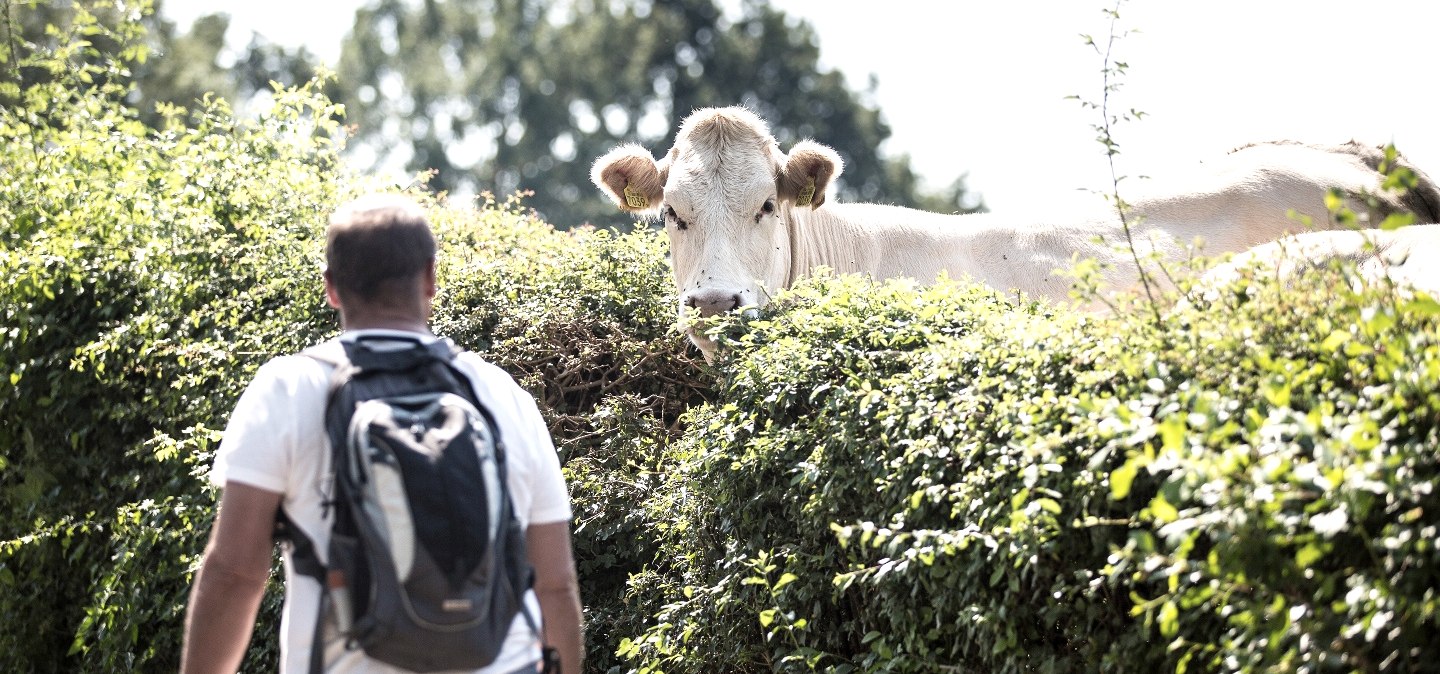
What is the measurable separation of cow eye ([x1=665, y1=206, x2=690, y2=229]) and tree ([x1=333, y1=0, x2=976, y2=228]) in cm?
3956

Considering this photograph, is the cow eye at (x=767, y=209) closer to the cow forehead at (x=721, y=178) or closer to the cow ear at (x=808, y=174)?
the cow forehead at (x=721, y=178)

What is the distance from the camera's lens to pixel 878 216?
8.81 metres

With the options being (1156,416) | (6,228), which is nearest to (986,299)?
(1156,416)

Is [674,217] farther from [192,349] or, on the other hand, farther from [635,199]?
[192,349]

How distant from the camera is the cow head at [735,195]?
7352 mm

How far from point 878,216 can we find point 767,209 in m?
1.36

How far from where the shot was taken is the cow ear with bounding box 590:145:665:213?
8.09m

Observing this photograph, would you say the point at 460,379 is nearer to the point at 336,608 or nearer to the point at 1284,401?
the point at 336,608

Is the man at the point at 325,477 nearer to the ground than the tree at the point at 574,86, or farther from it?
nearer to the ground

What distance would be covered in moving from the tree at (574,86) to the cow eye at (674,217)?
39.6 metres

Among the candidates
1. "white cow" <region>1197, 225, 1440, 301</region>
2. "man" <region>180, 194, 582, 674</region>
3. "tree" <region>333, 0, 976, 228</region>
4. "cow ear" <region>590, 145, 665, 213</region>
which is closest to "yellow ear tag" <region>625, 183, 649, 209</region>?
"cow ear" <region>590, 145, 665, 213</region>

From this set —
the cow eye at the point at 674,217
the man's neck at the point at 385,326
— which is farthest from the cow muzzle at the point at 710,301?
the man's neck at the point at 385,326

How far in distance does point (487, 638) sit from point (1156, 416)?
164cm

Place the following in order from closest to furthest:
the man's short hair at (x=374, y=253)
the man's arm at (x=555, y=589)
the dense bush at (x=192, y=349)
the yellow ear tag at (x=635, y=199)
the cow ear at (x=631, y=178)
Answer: the man's short hair at (x=374, y=253) → the man's arm at (x=555, y=589) → the dense bush at (x=192, y=349) → the cow ear at (x=631, y=178) → the yellow ear tag at (x=635, y=199)
